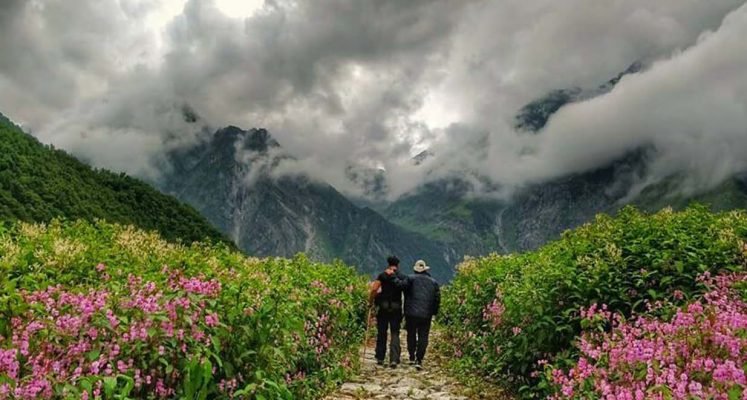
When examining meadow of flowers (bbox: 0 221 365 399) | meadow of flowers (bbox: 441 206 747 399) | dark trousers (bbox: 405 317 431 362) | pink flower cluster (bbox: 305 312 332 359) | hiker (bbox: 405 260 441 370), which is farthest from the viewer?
dark trousers (bbox: 405 317 431 362)

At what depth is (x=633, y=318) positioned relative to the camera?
8.65 meters

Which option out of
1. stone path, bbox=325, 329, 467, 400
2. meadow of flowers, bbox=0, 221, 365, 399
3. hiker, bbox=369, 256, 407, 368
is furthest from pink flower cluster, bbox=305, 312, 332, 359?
hiker, bbox=369, 256, 407, 368

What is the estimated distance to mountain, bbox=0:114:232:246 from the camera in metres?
119

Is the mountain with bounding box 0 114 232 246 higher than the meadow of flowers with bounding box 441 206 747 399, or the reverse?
the mountain with bounding box 0 114 232 246

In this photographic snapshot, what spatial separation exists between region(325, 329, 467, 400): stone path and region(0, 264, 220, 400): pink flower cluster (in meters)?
5.38

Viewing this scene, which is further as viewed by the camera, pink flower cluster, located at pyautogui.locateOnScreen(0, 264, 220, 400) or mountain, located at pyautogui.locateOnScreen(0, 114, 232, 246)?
mountain, located at pyautogui.locateOnScreen(0, 114, 232, 246)

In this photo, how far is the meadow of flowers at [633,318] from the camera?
221 inches

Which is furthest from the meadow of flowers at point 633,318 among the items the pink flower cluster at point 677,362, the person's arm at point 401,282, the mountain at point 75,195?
the mountain at point 75,195

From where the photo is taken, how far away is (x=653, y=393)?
5121mm

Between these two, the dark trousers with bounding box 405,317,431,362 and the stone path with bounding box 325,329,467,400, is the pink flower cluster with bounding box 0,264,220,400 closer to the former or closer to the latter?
the stone path with bounding box 325,329,467,400

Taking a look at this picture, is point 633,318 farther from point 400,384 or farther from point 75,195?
point 75,195

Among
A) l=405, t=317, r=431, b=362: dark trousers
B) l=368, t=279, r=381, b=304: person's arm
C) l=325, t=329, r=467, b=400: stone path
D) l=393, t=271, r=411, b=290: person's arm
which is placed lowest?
l=325, t=329, r=467, b=400: stone path

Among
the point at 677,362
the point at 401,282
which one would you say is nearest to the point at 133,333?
the point at 677,362

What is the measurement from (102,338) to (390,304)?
1134cm
